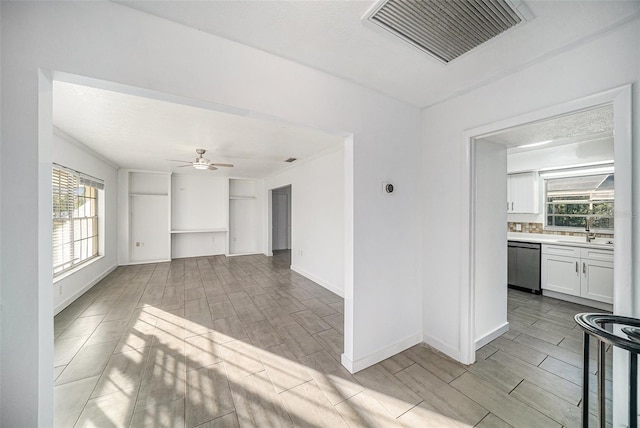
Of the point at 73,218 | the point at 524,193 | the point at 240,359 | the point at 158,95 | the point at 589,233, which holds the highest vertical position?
the point at 158,95

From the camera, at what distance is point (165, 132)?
130 inches

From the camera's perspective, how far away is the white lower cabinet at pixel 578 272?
3.25 m

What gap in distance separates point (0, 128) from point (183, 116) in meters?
1.91

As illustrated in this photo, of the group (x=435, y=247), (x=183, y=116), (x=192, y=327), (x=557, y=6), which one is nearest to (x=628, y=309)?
(x=435, y=247)

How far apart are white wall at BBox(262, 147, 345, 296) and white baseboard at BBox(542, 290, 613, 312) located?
3.40m

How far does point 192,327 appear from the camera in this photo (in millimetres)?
2904

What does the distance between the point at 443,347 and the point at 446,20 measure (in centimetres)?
272

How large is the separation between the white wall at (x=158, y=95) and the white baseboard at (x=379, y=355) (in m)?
0.01

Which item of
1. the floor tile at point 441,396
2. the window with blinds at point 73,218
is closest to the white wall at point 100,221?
the window with blinds at point 73,218

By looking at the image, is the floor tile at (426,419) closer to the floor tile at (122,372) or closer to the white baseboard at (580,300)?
the floor tile at (122,372)

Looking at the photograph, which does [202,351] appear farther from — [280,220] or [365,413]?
[280,220]

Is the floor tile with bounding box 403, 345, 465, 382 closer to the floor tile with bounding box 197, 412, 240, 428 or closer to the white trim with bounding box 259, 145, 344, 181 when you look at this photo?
the floor tile with bounding box 197, 412, 240, 428

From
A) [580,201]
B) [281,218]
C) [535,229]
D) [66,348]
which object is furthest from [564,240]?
[281,218]

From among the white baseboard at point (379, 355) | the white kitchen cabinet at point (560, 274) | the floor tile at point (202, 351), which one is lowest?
the floor tile at point (202, 351)
